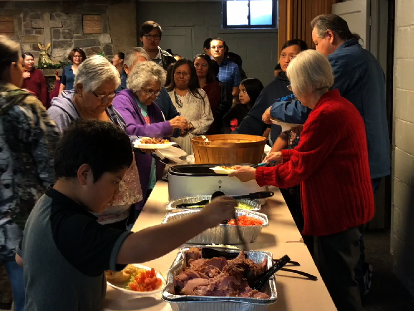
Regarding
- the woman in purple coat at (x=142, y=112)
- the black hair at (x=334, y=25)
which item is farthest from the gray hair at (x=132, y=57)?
the black hair at (x=334, y=25)

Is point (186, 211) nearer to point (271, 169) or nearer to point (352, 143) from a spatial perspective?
point (271, 169)

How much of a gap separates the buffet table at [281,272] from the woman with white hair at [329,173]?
18 cm

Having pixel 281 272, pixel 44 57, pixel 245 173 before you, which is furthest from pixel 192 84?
pixel 44 57

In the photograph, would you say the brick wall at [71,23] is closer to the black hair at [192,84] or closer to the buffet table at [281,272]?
the black hair at [192,84]

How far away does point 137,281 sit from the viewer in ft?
5.30

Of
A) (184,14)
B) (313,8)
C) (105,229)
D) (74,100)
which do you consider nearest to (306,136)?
(74,100)

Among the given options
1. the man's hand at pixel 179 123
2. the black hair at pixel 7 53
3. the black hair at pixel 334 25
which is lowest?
the man's hand at pixel 179 123

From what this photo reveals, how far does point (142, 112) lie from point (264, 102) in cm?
→ 113

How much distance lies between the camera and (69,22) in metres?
9.58

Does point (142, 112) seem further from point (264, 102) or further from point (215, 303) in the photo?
point (215, 303)

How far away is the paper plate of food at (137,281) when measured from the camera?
1.57 meters

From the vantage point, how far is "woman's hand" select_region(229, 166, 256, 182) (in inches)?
94.1

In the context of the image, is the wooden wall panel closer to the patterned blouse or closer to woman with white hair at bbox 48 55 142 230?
woman with white hair at bbox 48 55 142 230

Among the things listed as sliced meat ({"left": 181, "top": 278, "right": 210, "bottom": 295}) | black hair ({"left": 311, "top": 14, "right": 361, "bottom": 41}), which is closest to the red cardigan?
black hair ({"left": 311, "top": 14, "right": 361, "bottom": 41})
